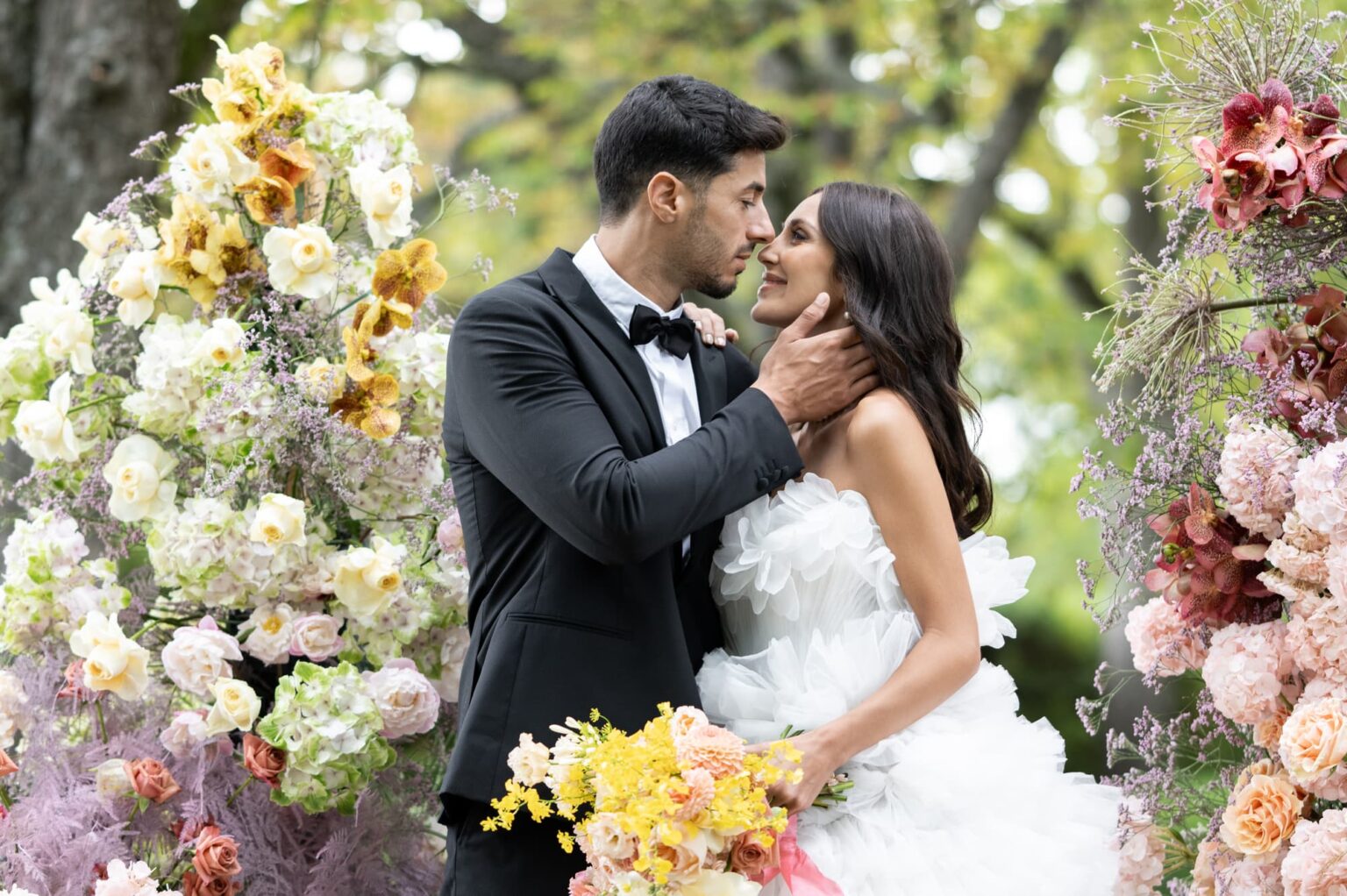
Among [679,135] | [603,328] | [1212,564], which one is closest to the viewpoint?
[1212,564]

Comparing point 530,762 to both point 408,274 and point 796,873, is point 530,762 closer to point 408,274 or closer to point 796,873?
point 796,873

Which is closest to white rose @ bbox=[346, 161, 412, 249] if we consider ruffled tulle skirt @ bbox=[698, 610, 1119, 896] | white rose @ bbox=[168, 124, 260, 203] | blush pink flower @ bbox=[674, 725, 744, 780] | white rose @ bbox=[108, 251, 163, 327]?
white rose @ bbox=[168, 124, 260, 203]

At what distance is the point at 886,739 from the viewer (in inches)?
106

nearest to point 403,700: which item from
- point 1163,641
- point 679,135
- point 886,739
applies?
point 886,739

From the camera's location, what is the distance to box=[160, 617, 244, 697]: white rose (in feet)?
9.93

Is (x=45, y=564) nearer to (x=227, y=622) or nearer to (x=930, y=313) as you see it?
(x=227, y=622)

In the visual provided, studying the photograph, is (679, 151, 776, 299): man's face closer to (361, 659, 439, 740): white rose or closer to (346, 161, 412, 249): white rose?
(346, 161, 412, 249): white rose

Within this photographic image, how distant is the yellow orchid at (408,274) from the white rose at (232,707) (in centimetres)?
92

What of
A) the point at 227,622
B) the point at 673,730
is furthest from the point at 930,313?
the point at 227,622

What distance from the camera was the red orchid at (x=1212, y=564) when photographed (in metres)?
2.63

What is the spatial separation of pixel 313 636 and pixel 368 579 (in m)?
0.18

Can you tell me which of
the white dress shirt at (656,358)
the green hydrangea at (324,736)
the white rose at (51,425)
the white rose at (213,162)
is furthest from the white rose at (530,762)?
the white rose at (213,162)

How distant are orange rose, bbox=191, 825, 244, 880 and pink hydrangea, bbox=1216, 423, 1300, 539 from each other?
2.16 metres

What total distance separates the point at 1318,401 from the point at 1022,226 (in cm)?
989
